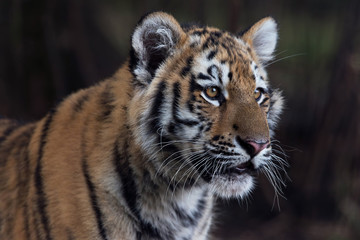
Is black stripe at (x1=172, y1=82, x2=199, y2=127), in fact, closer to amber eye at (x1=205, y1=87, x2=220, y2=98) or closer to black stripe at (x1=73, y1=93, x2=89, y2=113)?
amber eye at (x1=205, y1=87, x2=220, y2=98)

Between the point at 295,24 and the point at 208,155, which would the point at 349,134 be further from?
the point at 208,155

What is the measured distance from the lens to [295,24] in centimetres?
550

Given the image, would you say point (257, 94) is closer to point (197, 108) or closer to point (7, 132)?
point (197, 108)

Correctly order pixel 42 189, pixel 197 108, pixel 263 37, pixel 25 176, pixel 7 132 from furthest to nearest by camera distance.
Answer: pixel 7 132
pixel 263 37
pixel 25 176
pixel 42 189
pixel 197 108

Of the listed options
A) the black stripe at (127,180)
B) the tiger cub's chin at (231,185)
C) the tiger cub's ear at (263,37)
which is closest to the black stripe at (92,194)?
the black stripe at (127,180)

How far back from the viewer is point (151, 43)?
7.92 feet

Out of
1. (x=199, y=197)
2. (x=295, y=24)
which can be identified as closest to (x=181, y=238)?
(x=199, y=197)

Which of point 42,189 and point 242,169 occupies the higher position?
point 42,189

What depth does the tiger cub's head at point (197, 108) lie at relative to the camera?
2281mm

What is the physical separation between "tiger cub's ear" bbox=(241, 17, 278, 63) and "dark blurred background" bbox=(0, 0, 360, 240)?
2008 mm

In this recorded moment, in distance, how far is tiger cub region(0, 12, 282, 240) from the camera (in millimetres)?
2316

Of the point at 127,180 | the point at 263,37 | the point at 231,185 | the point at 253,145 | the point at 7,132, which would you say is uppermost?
the point at 7,132

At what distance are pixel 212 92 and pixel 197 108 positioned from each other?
10cm

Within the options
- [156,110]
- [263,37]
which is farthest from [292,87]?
[156,110]
